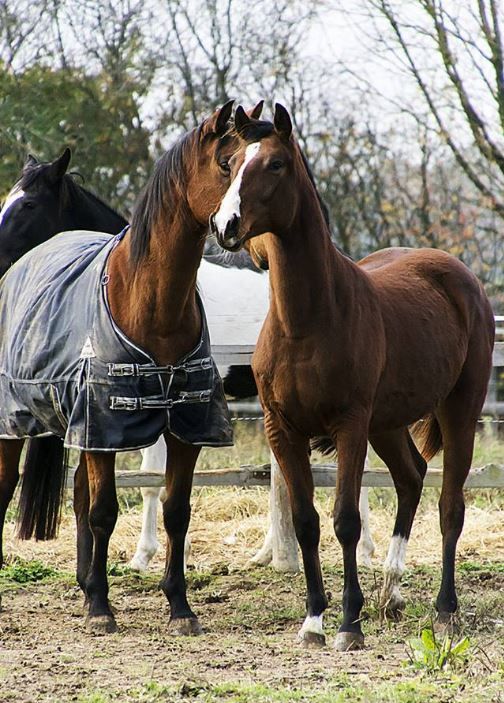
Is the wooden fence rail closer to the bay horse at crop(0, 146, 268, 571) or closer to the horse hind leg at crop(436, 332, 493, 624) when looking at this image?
the bay horse at crop(0, 146, 268, 571)

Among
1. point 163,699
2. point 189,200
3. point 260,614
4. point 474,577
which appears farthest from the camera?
point 474,577

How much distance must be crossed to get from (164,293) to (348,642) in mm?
1478

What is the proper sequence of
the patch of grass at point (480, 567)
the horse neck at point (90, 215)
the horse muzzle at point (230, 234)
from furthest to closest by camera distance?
the patch of grass at point (480, 567)
the horse neck at point (90, 215)
the horse muzzle at point (230, 234)

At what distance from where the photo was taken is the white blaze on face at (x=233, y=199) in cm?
362

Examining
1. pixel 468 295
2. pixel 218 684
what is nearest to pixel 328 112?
pixel 468 295

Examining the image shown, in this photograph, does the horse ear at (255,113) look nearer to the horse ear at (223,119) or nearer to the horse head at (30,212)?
the horse ear at (223,119)

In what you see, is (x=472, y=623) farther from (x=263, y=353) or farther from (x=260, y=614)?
(x=263, y=353)

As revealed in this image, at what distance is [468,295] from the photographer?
499 centimetres

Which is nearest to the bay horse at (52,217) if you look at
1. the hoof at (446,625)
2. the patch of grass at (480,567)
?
the hoof at (446,625)

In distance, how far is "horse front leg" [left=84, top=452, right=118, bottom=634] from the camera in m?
4.27

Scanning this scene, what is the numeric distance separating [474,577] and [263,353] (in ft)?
6.91

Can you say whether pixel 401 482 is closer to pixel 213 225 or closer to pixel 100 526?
pixel 100 526

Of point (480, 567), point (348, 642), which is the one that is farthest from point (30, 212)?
point (480, 567)

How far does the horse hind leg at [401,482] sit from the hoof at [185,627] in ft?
3.03
